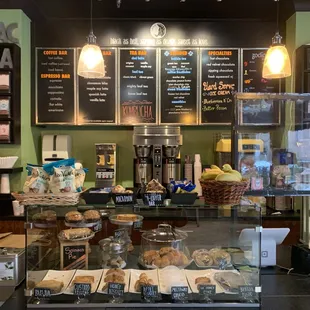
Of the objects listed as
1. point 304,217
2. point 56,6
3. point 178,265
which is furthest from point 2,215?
point 304,217

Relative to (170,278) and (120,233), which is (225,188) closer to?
(170,278)

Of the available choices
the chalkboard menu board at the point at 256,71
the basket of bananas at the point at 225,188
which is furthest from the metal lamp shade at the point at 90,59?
the chalkboard menu board at the point at 256,71

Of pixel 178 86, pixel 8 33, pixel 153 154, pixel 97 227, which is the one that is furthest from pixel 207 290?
pixel 8 33

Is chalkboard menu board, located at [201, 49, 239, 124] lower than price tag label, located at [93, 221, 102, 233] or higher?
higher

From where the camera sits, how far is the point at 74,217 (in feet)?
5.87

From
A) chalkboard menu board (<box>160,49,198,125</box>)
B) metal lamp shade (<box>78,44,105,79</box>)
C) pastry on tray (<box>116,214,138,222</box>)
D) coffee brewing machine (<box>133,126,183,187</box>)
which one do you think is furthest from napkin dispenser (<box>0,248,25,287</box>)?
chalkboard menu board (<box>160,49,198,125</box>)

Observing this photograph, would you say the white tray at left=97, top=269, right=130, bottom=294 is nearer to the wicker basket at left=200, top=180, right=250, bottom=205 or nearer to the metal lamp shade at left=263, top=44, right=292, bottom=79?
the wicker basket at left=200, top=180, right=250, bottom=205

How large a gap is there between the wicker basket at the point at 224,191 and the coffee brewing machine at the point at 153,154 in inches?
86.9

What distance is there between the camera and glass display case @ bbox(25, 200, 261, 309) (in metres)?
1.51

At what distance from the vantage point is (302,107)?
2.38m

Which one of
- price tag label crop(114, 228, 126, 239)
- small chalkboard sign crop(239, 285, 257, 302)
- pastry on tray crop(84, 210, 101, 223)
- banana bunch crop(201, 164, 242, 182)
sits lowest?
small chalkboard sign crop(239, 285, 257, 302)

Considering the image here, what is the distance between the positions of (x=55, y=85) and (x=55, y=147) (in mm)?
681

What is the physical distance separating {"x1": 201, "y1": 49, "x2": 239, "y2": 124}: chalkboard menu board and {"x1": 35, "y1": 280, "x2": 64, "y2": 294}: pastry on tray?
288cm

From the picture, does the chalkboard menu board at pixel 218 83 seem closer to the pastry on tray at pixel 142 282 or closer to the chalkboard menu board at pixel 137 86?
the chalkboard menu board at pixel 137 86
